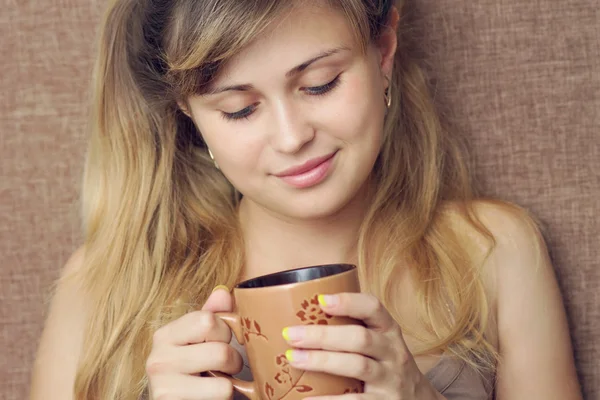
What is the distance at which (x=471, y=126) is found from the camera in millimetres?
1420

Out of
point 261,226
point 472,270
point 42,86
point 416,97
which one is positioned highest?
point 42,86

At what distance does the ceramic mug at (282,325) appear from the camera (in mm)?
808

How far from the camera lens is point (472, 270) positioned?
1.32 meters

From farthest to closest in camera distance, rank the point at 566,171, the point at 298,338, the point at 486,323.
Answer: the point at 566,171, the point at 486,323, the point at 298,338

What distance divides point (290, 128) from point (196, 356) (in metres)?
0.35

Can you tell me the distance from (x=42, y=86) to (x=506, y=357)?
0.96 metres

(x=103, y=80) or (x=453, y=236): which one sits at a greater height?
(x=103, y=80)

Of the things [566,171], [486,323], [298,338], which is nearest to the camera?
[298,338]

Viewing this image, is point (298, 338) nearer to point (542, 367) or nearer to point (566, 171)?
point (542, 367)

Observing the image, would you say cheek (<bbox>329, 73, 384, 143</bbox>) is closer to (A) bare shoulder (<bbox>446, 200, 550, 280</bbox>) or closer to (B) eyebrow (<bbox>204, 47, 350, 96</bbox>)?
(B) eyebrow (<bbox>204, 47, 350, 96</bbox>)

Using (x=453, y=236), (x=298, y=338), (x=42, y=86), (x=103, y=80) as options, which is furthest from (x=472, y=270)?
(x=42, y=86)

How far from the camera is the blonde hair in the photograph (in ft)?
4.17

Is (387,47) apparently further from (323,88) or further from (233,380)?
(233,380)

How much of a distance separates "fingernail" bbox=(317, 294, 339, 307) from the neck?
518 millimetres
